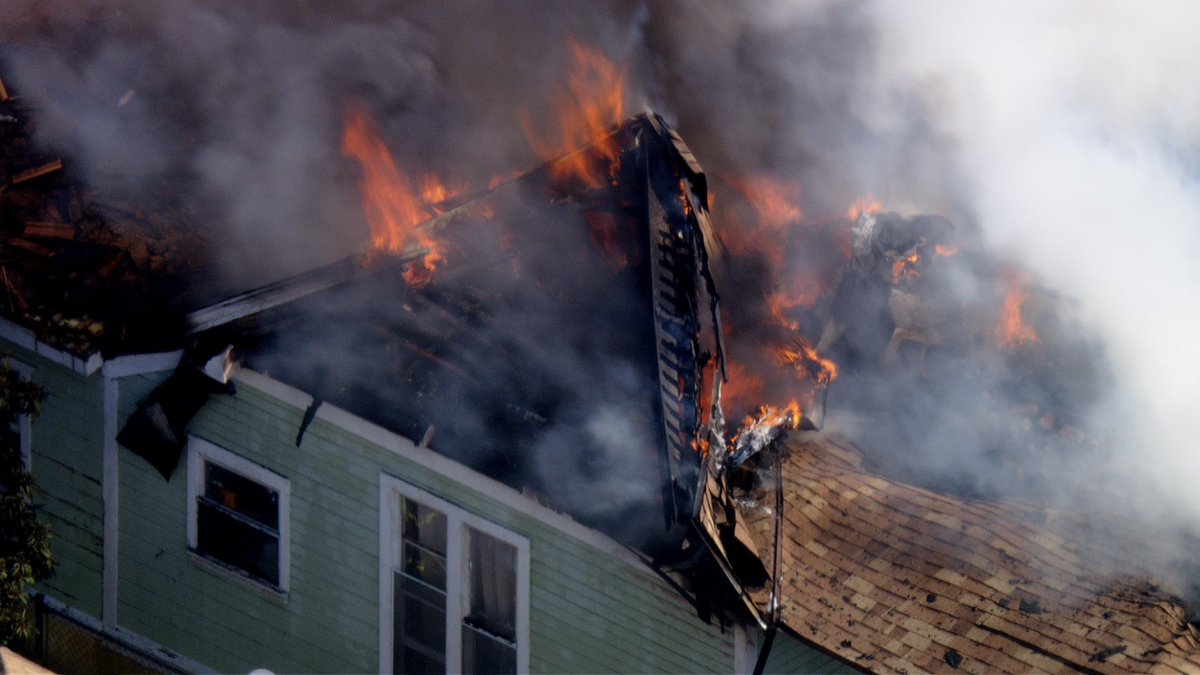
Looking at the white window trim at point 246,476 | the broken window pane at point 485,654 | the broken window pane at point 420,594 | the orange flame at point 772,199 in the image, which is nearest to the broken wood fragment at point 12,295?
the white window trim at point 246,476

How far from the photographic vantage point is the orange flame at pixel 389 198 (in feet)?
30.5

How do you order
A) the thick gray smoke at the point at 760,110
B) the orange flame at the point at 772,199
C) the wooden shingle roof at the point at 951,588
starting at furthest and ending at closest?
the orange flame at the point at 772,199 → the thick gray smoke at the point at 760,110 → the wooden shingle roof at the point at 951,588

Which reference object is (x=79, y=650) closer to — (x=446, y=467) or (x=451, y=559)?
(x=451, y=559)

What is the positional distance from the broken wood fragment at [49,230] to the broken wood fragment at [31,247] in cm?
12

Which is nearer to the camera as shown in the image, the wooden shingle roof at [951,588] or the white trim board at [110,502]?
the wooden shingle roof at [951,588]

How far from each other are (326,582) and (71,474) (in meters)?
2.55

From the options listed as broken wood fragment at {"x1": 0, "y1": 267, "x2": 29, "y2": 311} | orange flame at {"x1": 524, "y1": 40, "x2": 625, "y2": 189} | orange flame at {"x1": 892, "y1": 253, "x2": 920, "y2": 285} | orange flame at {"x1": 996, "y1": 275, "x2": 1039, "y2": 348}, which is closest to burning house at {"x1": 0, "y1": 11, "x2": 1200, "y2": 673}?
broken wood fragment at {"x1": 0, "y1": 267, "x2": 29, "y2": 311}

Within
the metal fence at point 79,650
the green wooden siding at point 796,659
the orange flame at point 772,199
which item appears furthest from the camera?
the orange flame at point 772,199

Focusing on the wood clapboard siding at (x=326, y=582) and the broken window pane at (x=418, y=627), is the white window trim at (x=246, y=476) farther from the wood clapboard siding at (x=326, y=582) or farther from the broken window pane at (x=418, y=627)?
the broken window pane at (x=418, y=627)

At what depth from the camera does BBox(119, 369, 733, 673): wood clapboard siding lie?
26.8 feet

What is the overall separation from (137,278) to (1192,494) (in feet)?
27.9

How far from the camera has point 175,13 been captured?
14781 millimetres

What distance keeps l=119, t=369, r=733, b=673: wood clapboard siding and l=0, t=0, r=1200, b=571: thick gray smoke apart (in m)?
1.95

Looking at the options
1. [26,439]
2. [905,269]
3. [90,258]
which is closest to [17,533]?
[26,439]
